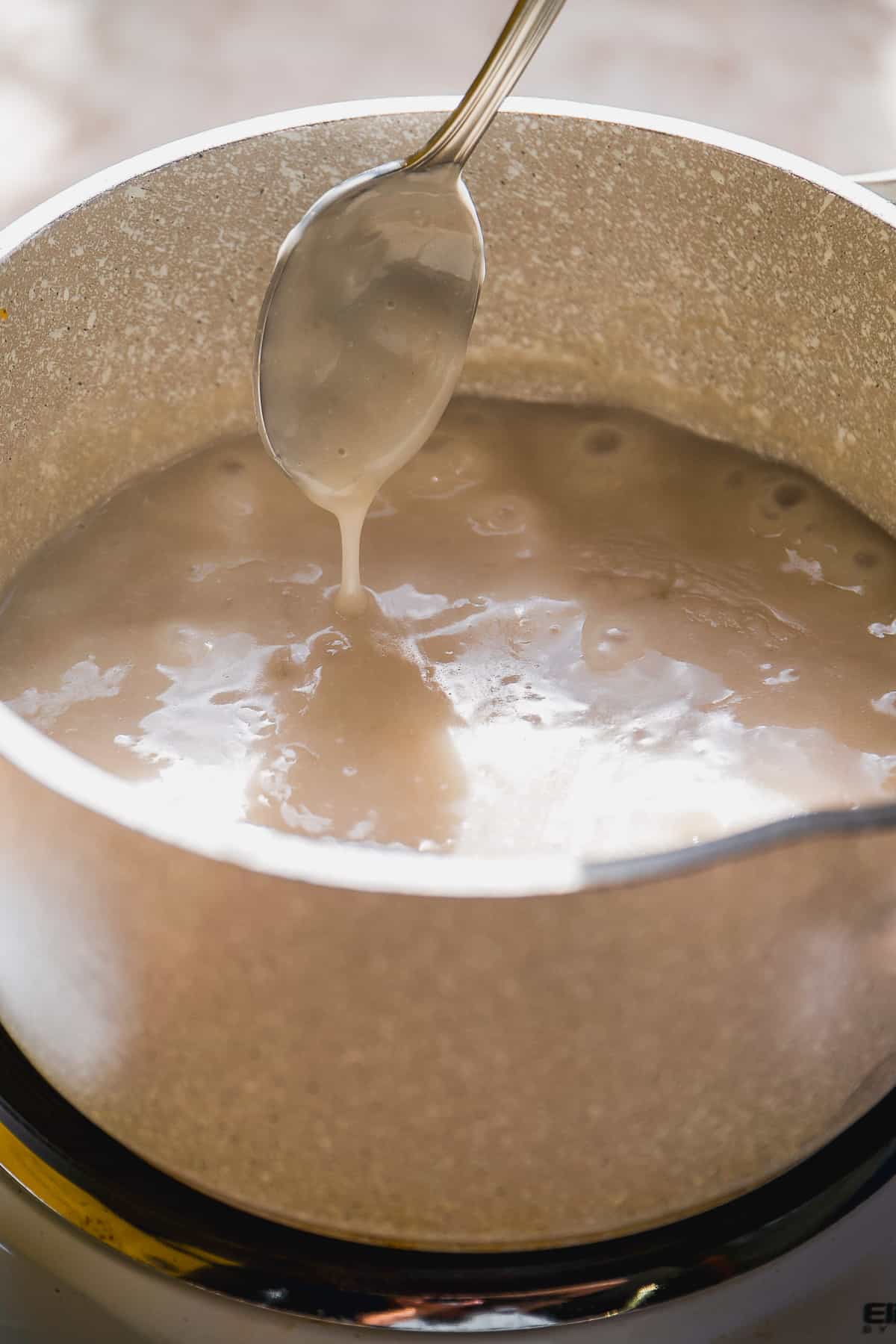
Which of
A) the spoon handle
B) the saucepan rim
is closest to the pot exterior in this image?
the saucepan rim

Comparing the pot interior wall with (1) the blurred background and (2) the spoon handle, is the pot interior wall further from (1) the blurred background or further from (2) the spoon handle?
(1) the blurred background

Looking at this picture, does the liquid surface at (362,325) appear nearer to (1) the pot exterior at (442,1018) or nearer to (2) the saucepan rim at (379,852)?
(1) the pot exterior at (442,1018)

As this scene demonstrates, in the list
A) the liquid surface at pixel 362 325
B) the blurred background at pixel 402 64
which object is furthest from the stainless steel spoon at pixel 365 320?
the blurred background at pixel 402 64

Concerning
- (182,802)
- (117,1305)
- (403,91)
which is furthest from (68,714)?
(403,91)

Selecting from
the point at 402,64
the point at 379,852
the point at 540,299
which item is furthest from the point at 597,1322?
the point at 402,64

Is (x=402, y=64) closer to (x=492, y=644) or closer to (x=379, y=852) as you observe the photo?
(x=492, y=644)

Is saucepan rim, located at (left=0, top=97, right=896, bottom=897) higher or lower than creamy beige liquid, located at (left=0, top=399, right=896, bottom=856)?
lower

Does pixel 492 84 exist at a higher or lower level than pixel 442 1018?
higher
